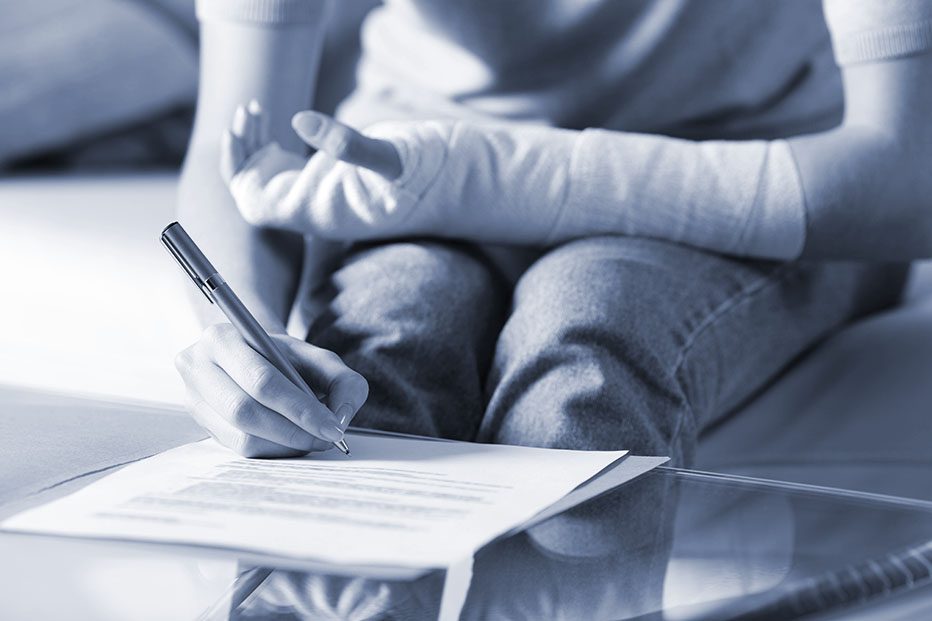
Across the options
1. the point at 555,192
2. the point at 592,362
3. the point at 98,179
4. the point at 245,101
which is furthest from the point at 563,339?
the point at 98,179

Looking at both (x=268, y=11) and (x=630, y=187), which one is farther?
(x=268, y=11)

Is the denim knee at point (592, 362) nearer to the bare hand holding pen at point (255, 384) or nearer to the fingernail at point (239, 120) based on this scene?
the bare hand holding pen at point (255, 384)

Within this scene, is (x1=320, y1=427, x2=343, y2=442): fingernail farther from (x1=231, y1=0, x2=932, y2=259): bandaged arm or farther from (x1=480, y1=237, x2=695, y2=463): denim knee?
(x1=231, y1=0, x2=932, y2=259): bandaged arm

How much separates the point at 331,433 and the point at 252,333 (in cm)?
7

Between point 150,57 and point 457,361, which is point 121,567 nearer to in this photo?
point 457,361

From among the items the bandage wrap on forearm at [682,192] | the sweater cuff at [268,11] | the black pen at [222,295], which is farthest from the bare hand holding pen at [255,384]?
the sweater cuff at [268,11]

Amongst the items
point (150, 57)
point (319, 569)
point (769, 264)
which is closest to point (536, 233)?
point (769, 264)

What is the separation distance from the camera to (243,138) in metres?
0.83

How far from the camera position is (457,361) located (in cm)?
72

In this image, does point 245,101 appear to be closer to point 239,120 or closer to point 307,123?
point 239,120

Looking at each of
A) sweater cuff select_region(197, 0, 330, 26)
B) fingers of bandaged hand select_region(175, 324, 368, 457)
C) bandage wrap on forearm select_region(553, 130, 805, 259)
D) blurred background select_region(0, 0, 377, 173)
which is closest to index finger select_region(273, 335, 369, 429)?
fingers of bandaged hand select_region(175, 324, 368, 457)

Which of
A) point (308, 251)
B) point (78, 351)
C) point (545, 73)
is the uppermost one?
point (545, 73)

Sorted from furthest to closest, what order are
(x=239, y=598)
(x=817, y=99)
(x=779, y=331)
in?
(x=817, y=99) < (x=779, y=331) < (x=239, y=598)

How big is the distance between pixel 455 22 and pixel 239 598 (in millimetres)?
583
